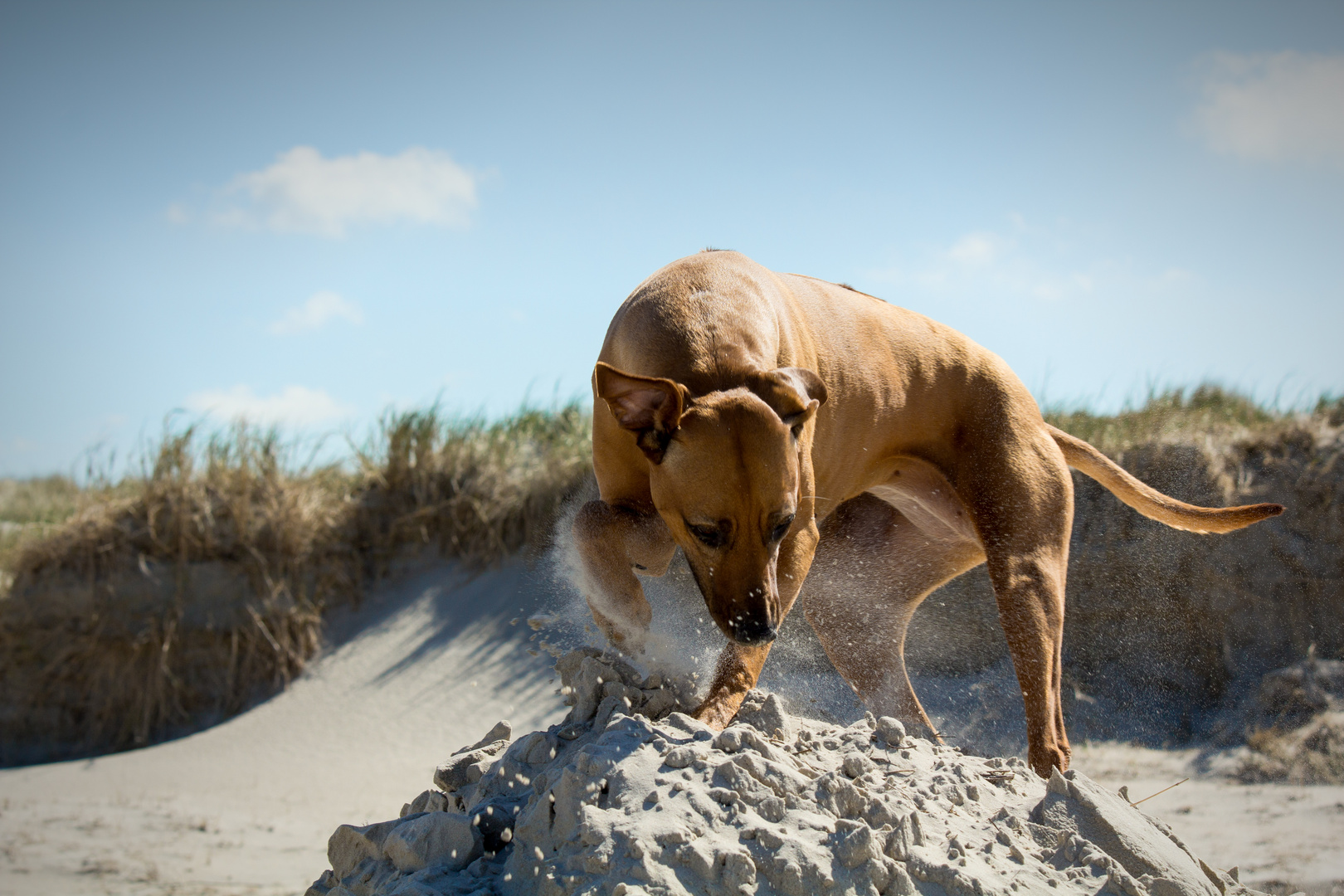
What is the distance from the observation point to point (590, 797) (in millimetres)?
1950

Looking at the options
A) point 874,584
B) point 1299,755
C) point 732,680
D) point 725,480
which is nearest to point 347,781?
point 874,584

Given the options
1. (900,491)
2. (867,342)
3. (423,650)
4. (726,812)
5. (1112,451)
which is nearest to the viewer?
(726,812)

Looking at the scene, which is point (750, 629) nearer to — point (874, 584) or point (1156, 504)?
point (874, 584)

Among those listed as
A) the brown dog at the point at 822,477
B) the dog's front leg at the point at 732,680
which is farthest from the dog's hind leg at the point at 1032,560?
the dog's front leg at the point at 732,680

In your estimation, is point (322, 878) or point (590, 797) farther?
point (322, 878)

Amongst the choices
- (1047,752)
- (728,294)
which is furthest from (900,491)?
(728,294)

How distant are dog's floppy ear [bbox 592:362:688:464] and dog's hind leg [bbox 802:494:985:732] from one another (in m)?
1.48

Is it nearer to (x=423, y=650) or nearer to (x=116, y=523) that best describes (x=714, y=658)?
(x=423, y=650)

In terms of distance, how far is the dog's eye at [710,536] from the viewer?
2.13 m

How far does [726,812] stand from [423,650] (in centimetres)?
484

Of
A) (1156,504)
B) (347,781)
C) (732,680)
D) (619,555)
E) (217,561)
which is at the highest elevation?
(619,555)

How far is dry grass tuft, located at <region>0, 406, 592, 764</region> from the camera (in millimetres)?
6367

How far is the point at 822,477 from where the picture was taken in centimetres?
289

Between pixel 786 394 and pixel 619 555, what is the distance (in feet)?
1.96
